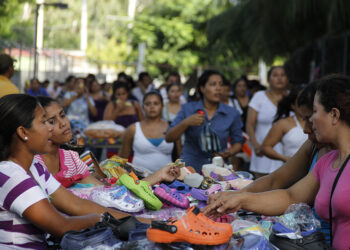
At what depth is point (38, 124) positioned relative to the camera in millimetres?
3008

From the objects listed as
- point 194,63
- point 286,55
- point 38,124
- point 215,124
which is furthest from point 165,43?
point 38,124

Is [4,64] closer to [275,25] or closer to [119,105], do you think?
[119,105]

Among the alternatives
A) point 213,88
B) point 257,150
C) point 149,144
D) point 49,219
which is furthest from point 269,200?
point 257,150

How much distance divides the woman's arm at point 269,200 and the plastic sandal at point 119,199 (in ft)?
1.64

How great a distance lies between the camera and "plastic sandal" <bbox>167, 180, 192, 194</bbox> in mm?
3918

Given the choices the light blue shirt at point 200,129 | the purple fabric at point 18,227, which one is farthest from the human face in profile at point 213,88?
the purple fabric at point 18,227

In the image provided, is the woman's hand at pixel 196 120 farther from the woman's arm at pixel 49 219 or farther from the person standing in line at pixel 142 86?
the person standing in line at pixel 142 86

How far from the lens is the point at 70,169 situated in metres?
4.31

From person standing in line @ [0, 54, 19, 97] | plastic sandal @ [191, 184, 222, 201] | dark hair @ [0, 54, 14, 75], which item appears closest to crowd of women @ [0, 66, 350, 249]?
plastic sandal @ [191, 184, 222, 201]

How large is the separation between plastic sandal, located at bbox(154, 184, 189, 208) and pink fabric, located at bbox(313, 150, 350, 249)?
968 mm

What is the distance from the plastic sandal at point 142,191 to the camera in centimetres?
352

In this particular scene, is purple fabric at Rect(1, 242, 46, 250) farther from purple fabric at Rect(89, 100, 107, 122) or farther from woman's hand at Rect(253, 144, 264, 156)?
purple fabric at Rect(89, 100, 107, 122)

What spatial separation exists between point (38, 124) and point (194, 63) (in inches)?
1314

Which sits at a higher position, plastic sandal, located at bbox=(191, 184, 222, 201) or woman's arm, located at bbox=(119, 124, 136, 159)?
plastic sandal, located at bbox=(191, 184, 222, 201)
